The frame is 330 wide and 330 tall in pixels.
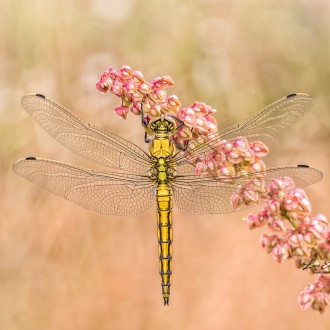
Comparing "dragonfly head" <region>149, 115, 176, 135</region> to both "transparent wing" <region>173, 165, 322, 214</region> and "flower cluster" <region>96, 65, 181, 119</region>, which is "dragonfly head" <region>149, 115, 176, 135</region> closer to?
"flower cluster" <region>96, 65, 181, 119</region>

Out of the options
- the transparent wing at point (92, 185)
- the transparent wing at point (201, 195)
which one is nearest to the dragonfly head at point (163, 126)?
the transparent wing at point (201, 195)

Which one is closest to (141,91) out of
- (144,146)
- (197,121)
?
(197,121)

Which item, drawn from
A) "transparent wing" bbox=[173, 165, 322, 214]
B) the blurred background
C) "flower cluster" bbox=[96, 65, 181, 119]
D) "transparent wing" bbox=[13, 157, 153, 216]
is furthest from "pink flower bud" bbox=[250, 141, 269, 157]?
the blurred background

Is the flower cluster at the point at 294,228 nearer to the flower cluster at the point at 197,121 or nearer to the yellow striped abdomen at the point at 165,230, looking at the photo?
the flower cluster at the point at 197,121

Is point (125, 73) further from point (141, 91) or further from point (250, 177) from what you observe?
point (250, 177)

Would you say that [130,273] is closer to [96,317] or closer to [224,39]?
[96,317]

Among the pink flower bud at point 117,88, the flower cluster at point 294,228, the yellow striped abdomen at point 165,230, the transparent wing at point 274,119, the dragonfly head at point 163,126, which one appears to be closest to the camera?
the flower cluster at point 294,228

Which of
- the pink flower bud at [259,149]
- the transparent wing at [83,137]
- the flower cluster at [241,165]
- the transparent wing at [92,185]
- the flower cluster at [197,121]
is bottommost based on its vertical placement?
the flower cluster at [241,165]
